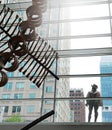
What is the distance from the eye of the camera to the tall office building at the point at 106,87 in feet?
17.9

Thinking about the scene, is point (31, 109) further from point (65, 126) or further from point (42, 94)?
point (65, 126)

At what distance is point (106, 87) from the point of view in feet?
19.7

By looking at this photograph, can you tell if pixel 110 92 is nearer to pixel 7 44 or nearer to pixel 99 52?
pixel 99 52

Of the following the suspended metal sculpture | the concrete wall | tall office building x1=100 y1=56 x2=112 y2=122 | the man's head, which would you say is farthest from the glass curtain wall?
the suspended metal sculpture

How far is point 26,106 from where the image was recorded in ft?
20.1

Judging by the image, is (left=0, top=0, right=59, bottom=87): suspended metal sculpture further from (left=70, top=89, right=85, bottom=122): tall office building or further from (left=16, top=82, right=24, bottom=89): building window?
(left=16, top=82, right=24, bottom=89): building window

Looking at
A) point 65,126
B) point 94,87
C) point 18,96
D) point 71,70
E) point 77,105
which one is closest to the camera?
point 65,126

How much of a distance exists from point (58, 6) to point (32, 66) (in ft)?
20.0

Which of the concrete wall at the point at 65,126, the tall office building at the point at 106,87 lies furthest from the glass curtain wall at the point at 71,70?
the concrete wall at the point at 65,126

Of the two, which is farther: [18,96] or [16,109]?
[16,109]

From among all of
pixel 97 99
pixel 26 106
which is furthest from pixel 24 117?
pixel 97 99

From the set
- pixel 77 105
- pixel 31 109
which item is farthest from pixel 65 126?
pixel 31 109

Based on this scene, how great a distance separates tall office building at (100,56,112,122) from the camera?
17.9ft

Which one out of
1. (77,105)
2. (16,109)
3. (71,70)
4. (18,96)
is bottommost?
(16,109)
